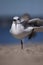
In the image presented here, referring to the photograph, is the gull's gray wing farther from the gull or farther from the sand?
the sand

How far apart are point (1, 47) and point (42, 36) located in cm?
51

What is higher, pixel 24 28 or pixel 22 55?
pixel 24 28

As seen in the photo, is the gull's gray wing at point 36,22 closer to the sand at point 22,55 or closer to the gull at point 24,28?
the gull at point 24,28

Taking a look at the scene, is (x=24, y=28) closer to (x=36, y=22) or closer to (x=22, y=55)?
(x=36, y=22)

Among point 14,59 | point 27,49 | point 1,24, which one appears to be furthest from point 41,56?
point 1,24

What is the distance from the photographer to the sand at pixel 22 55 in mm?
1682

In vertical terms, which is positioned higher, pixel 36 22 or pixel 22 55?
pixel 36 22

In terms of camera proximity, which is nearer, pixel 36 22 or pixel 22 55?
pixel 36 22

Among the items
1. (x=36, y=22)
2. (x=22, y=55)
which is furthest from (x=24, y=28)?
(x=22, y=55)

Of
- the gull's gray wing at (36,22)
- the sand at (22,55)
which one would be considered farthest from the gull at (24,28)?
the sand at (22,55)

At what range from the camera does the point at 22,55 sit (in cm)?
172

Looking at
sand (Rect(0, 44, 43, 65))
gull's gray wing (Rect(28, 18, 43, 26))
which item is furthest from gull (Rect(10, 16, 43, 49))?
sand (Rect(0, 44, 43, 65))

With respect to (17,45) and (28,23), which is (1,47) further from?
(28,23)

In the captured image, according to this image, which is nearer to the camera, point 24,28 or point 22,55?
point 24,28
